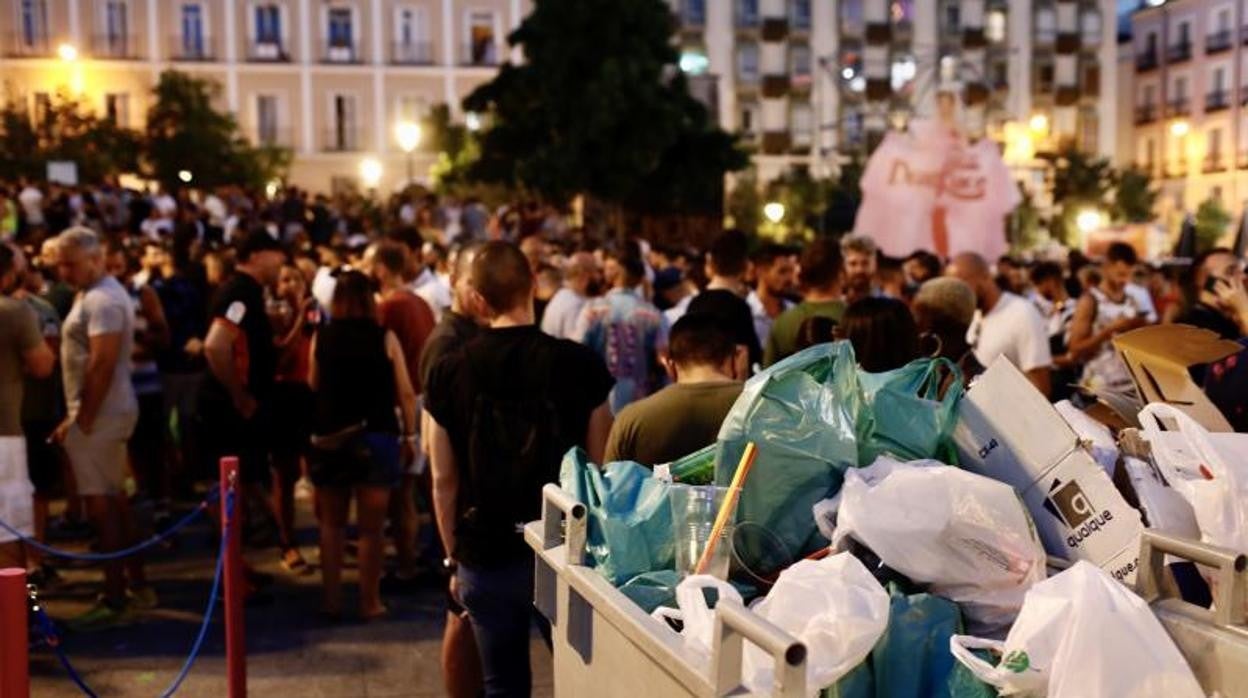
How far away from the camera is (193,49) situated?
2046 inches

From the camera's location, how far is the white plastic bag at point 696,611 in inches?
98.7

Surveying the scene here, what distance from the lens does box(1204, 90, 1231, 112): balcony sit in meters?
59.4

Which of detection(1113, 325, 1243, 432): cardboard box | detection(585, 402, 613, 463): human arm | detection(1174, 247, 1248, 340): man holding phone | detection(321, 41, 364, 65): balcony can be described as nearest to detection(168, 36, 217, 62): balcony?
detection(321, 41, 364, 65): balcony

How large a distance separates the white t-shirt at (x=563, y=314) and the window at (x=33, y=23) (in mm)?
48046

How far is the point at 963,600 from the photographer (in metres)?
2.72

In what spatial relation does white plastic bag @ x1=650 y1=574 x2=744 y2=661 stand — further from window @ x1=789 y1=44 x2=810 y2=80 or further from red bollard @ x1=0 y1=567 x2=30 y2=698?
window @ x1=789 y1=44 x2=810 y2=80

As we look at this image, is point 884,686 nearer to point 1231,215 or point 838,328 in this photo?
point 838,328

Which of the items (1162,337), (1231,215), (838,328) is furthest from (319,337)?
(1231,215)

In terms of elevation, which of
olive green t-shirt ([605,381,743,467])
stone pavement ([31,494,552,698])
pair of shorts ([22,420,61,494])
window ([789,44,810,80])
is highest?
window ([789,44,810,80])

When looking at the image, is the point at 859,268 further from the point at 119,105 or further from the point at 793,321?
the point at 119,105

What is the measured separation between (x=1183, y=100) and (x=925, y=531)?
219ft

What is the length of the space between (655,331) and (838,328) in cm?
310

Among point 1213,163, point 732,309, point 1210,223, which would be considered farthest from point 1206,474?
point 1213,163

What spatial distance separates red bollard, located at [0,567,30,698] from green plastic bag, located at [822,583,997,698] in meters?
2.37
